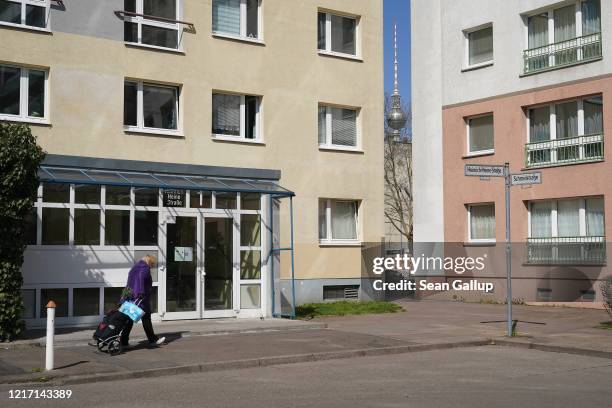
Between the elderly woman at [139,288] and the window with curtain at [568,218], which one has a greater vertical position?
the window with curtain at [568,218]

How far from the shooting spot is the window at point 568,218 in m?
24.4

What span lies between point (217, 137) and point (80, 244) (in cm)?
512

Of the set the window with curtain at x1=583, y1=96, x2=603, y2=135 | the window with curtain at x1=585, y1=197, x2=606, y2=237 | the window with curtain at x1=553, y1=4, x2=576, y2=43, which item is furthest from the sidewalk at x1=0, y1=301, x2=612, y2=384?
the window with curtain at x1=553, y1=4, x2=576, y2=43

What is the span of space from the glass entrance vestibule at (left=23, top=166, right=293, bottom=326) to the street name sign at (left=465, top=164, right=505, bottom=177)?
516 centimetres

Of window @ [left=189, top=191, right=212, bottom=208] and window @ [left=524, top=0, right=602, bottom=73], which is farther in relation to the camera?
window @ [left=524, top=0, right=602, bottom=73]

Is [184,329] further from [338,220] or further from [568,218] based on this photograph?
[568,218]

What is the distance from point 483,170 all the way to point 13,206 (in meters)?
8.91

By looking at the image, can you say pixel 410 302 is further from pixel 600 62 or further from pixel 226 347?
pixel 226 347

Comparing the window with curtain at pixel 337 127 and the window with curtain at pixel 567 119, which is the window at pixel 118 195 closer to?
the window with curtain at pixel 337 127

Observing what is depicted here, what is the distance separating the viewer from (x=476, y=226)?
27.9 metres

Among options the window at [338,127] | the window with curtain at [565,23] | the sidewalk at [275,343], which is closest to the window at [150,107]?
the window at [338,127]

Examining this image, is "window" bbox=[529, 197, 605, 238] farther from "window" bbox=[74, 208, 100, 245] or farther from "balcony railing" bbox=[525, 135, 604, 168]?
"window" bbox=[74, 208, 100, 245]

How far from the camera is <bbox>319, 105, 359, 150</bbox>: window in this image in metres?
23.0

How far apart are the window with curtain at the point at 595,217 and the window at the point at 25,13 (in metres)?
16.7
